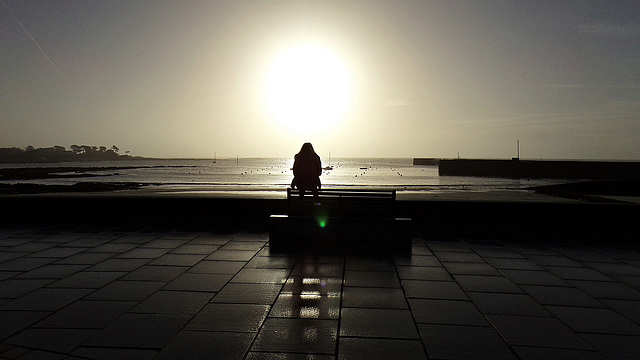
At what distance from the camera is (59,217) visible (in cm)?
1089

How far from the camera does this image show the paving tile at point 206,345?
3.32 meters

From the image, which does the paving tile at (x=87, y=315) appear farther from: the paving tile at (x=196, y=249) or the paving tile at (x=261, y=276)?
the paving tile at (x=196, y=249)

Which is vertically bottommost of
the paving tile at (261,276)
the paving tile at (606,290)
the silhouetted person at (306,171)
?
the paving tile at (606,290)

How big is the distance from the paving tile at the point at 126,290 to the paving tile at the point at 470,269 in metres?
4.18

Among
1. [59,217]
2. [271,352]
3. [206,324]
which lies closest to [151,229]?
[59,217]

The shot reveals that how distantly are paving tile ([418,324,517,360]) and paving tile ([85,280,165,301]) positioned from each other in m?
3.28

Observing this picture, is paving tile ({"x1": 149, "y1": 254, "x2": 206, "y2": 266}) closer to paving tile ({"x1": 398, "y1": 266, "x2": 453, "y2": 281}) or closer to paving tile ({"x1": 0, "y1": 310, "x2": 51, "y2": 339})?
paving tile ({"x1": 0, "y1": 310, "x2": 51, "y2": 339})

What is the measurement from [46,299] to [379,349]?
12.7ft

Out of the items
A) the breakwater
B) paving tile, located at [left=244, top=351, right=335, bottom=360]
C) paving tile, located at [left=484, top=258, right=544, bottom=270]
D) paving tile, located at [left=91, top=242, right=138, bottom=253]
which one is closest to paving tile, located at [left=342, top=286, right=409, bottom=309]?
paving tile, located at [left=244, top=351, right=335, bottom=360]

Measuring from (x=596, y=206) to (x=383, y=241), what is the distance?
569 centimetres

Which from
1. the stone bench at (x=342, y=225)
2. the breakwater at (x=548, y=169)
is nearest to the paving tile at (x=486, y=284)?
the stone bench at (x=342, y=225)

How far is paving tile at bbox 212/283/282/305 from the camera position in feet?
15.4

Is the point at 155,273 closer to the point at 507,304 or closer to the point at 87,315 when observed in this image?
the point at 87,315

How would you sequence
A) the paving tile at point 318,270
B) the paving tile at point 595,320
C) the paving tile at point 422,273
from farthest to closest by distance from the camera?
the paving tile at point 318,270, the paving tile at point 422,273, the paving tile at point 595,320
